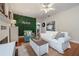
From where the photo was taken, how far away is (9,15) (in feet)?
4.71

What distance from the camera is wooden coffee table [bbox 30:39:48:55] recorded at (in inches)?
55.7

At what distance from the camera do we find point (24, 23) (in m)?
1.50

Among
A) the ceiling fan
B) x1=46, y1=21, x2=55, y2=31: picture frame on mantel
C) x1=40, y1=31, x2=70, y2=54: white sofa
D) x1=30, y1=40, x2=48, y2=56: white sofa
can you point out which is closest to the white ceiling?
the ceiling fan

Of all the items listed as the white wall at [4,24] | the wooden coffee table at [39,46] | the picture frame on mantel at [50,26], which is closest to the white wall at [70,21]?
the picture frame on mantel at [50,26]

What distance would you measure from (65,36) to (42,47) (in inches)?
15.8

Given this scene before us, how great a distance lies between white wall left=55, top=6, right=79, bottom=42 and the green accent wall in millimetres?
403

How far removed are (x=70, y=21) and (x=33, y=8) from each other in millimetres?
626

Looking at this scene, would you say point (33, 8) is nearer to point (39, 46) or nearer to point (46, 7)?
point (46, 7)

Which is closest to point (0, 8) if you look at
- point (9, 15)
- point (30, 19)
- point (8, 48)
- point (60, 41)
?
point (9, 15)

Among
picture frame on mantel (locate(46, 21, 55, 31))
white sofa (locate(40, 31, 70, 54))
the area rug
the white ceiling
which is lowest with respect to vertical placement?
the area rug

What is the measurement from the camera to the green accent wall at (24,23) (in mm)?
1469

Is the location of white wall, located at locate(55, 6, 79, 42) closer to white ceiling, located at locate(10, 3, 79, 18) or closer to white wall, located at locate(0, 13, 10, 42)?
white ceiling, located at locate(10, 3, 79, 18)

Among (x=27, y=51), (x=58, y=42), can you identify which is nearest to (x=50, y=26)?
(x=58, y=42)

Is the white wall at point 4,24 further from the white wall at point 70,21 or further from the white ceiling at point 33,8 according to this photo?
the white wall at point 70,21
